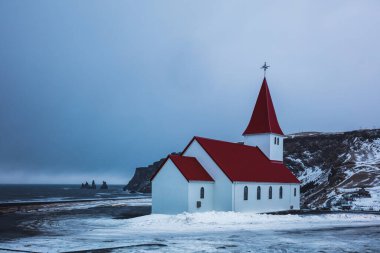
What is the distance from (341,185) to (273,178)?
16.5 meters

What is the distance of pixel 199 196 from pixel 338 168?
36.8m

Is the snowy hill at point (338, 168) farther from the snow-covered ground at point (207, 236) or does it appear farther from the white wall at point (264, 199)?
the snow-covered ground at point (207, 236)

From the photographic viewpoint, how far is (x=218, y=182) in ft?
139

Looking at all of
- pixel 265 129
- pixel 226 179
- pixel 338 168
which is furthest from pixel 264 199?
pixel 338 168

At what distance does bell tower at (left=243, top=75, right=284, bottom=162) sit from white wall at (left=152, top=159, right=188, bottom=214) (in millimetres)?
17506

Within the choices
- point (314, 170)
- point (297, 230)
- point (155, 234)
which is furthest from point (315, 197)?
point (155, 234)

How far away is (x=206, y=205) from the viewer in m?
41.4

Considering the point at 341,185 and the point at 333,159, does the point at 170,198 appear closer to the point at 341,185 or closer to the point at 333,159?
the point at 341,185

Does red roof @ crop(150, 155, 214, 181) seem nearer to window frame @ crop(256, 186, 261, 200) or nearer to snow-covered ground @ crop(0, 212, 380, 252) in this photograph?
snow-covered ground @ crop(0, 212, 380, 252)

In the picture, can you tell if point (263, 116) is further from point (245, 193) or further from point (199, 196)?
point (199, 196)

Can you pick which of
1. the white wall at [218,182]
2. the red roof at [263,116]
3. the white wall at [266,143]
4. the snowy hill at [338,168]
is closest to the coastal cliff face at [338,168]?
the snowy hill at [338,168]

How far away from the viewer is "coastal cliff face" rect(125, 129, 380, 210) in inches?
2146

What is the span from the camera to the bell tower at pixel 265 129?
54.0m

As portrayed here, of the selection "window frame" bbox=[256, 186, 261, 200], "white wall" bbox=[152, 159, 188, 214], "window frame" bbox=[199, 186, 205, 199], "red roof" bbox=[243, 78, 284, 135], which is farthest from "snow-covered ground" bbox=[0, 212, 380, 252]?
"red roof" bbox=[243, 78, 284, 135]
